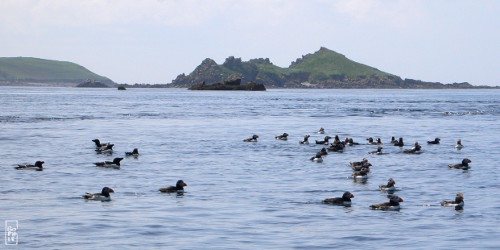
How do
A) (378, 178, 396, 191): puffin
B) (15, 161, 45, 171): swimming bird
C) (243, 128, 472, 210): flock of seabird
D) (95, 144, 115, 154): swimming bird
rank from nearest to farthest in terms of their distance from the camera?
(243, 128, 472, 210): flock of seabird < (378, 178, 396, 191): puffin < (15, 161, 45, 171): swimming bird < (95, 144, 115, 154): swimming bird

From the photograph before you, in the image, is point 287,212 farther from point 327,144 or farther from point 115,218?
point 327,144

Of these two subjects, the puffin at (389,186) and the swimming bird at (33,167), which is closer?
the puffin at (389,186)

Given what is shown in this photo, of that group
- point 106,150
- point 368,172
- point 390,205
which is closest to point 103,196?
point 390,205

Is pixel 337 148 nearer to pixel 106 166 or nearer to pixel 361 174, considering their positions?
pixel 361 174

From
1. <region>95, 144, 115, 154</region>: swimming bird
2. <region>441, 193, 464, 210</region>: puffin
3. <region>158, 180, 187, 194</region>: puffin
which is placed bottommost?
<region>95, 144, 115, 154</region>: swimming bird

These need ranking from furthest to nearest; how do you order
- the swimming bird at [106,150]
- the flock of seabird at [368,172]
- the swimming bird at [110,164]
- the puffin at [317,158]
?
the swimming bird at [106,150], the puffin at [317,158], the swimming bird at [110,164], the flock of seabird at [368,172]

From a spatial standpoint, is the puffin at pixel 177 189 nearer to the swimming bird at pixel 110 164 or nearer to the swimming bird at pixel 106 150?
the swimming bird at pixel 110 164

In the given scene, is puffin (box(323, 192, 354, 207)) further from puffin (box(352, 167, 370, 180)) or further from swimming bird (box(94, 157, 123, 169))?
swimming bird (box(94, 157, 123, 169))

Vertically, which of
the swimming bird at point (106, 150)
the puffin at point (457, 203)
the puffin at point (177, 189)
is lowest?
the swimming bird at point (106, 150)

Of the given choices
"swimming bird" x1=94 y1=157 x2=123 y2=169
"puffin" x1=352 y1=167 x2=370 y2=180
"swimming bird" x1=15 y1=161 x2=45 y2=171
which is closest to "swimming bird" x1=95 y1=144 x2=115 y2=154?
"swimming bird" x1=94 y1=157 x2=123 y2=169

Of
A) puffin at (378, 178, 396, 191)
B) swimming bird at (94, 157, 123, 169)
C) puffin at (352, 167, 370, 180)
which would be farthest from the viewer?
swimming bird at (94, 157, 123, 169)

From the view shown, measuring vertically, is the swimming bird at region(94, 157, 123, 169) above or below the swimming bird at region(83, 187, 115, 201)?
below

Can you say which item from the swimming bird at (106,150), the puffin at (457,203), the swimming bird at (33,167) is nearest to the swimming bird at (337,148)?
the swimming bird at (106,150)

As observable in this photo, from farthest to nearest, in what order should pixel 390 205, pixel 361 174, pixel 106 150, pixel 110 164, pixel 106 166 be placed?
pixel 106 150
pixel 110 164
pixel 106 166
pixel 361 174
pixel 390 205
